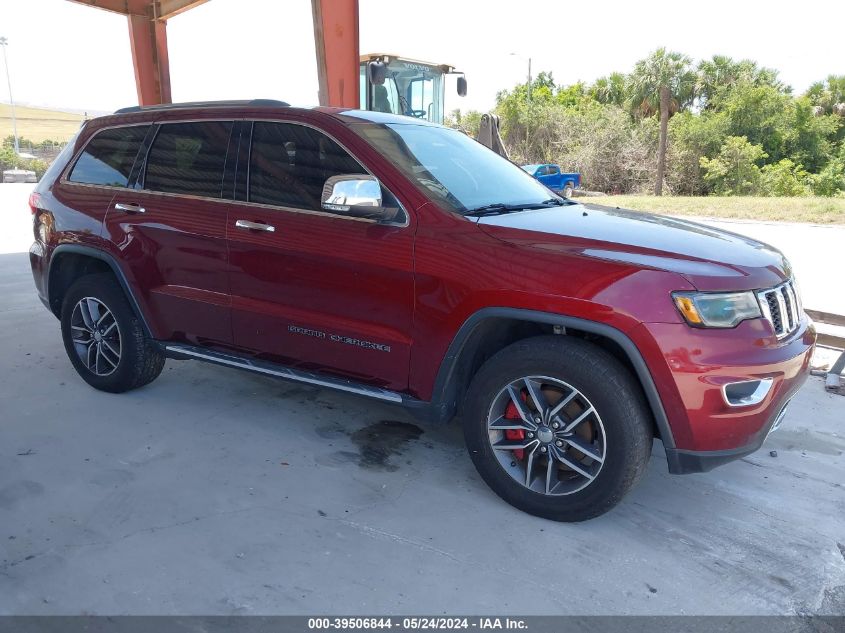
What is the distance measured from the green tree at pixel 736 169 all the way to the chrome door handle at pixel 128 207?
3377 cm

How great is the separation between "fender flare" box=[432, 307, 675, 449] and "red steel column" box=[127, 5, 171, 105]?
38.2 feet

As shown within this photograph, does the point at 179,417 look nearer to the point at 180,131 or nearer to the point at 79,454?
the point at 79,454

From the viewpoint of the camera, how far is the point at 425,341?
11.0 feet

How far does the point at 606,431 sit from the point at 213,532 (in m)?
1.78

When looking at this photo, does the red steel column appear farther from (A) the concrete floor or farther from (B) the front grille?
(B) the front grille

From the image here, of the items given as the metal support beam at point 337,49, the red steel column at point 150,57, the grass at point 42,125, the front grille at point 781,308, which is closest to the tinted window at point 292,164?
the front grille at point 781,308

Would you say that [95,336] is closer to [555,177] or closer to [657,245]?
[657,245]

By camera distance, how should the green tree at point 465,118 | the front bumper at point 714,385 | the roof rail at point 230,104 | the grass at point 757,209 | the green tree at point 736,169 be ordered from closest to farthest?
the front bumper at point 714,385 < the roof rail at point 230,104 < the grass at point 757,209 < the green tree at point 736,169 < the green tree at point 465,118

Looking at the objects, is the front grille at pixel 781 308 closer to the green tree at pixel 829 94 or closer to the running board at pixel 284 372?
the running board at pixel 284 372

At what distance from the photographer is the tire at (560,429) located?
297cm

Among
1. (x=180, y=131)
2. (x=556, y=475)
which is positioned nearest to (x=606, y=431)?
(x=556, y=475)

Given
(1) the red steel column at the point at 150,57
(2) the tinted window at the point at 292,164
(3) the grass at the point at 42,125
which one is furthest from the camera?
(3) the grass at the point at 42,125

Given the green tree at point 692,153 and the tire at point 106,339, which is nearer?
the tire at point 106,339

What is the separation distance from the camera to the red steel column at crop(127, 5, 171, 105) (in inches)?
509
